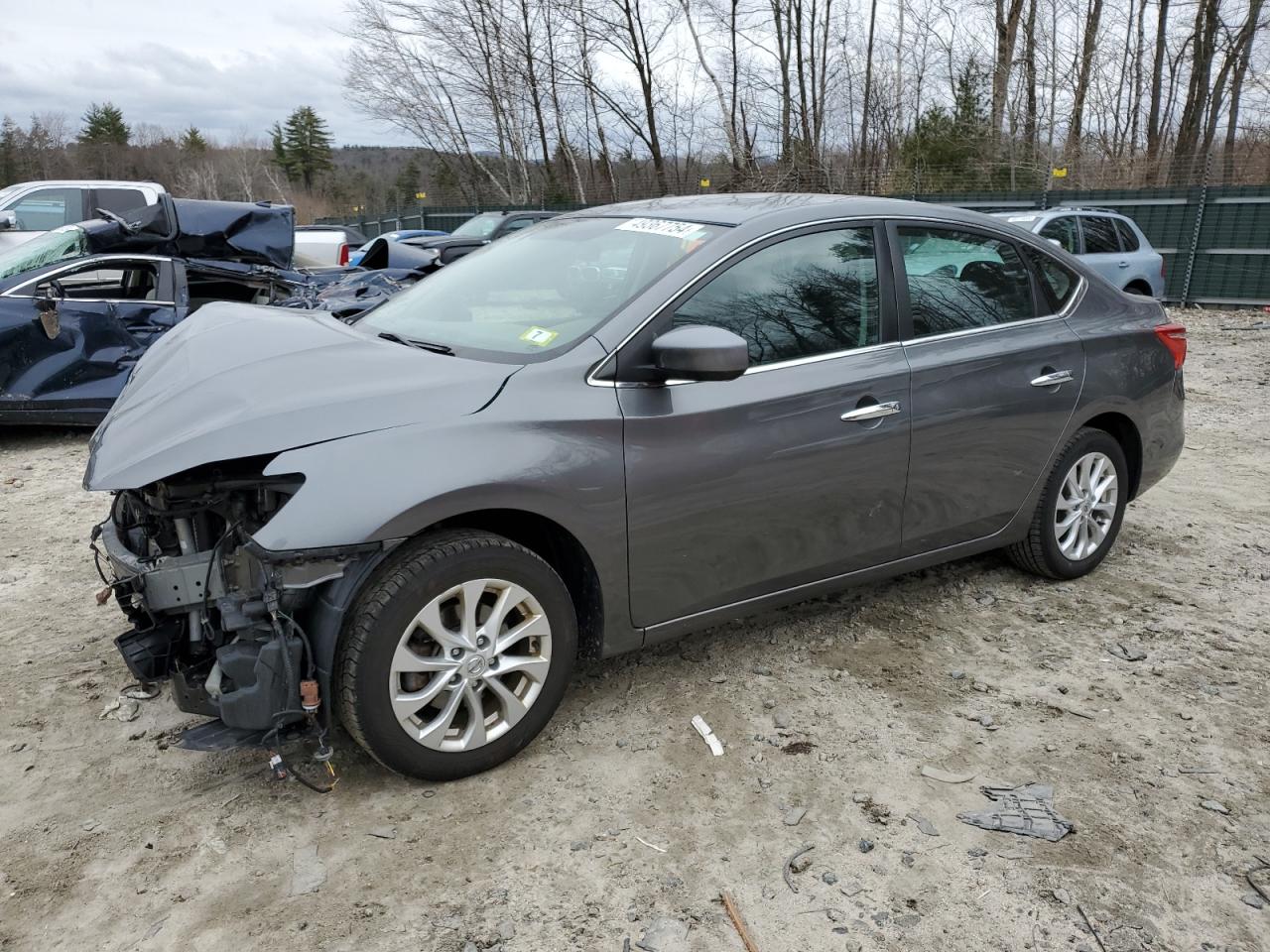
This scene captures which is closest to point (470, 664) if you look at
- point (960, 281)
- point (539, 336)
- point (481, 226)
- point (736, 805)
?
point (736, 805)

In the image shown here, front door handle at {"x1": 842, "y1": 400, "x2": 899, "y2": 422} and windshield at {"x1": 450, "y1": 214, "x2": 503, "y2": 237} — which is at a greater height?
windshield at {"x1": 450, "y1": 214, "x2": 503, "y2": 237}

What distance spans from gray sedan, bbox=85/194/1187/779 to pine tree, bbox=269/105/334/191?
102 metres

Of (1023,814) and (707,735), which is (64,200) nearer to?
(707,735)

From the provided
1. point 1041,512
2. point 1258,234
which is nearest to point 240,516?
point 1041,512

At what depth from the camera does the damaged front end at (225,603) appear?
2.48 metres

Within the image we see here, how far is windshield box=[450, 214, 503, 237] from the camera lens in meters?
17.7

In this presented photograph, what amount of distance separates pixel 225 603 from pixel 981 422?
9.21 feet

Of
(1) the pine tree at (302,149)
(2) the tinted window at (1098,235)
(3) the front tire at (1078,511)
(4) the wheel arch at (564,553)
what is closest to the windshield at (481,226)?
(2) the tinted window at (1098,235)

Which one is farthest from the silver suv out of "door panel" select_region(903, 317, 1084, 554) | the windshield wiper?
the windshield wiper

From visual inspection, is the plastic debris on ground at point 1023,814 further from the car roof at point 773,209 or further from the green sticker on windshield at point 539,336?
the car roof at point 773,209

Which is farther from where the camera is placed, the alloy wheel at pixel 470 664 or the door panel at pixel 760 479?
the door panel at pixel 760 479

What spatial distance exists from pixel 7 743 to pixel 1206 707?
411cm

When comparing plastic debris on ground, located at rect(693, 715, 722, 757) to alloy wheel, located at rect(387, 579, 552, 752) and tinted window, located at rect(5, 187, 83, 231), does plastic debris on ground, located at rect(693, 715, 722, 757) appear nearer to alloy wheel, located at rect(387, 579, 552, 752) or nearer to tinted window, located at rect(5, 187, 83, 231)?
alloy wheel, located at rect(387, 579, 552, 752)

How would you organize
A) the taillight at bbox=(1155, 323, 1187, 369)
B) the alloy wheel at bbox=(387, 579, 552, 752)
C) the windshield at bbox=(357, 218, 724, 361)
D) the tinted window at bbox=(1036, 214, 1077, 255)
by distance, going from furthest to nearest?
1. the tinted window at bbox=(1036, 214, 1077, 255)
2. the taillight at bbox=(1155, 323, 1187, 369)
3. the windshield at bbox=(357, 218, 724, 361)
4. the alloy wheel at bbox=(387, 579, 552, 752)
